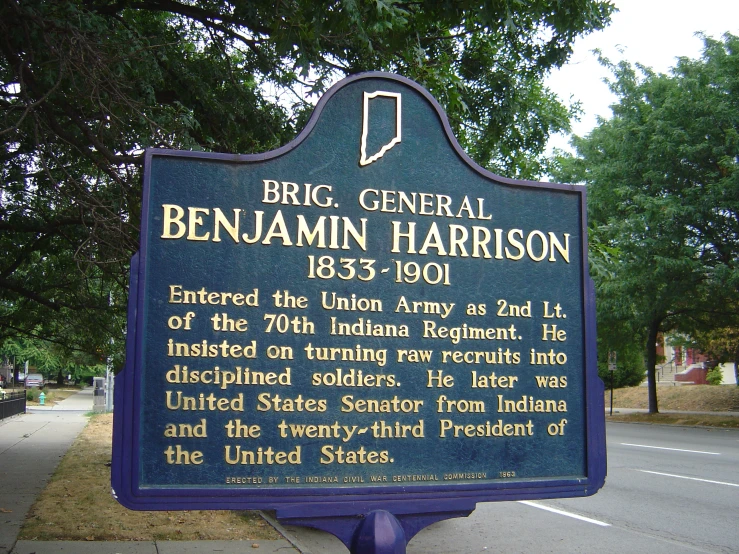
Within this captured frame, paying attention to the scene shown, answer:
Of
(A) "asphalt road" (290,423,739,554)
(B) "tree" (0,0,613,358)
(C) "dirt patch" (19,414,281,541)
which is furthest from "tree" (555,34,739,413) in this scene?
(C) "dirt patch" (19,414,281,541)

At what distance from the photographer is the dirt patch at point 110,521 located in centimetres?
703

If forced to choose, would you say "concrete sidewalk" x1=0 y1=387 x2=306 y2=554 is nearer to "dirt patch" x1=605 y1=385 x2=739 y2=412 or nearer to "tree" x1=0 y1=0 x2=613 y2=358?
"tree" x1=0 y1=0 x2=613 y2=358

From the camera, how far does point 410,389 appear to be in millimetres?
3119

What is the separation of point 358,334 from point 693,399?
1235 inches

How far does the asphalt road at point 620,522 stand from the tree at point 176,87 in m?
4.14

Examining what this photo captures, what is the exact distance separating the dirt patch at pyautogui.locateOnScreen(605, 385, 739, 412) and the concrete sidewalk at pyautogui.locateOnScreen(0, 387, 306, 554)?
23.5 metres

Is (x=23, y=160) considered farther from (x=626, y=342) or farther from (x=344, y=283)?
(x=626, y=342)

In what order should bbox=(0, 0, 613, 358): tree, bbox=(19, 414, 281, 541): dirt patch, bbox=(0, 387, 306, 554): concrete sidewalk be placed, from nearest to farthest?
bbox=(0, 0, 613, 358): tree → bbox=(0, 387, 306, 554): concrete sidewalk → bbox=(19, 414, 281, 541): dirt patch

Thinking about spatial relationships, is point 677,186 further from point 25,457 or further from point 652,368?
point 25,457

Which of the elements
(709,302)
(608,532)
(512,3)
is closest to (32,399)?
(709,302)

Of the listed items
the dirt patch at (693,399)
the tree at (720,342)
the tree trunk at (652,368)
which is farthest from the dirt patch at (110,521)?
the dirt patch at (693,399)

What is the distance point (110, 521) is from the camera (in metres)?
7.60

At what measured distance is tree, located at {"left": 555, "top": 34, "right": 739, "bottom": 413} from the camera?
2039 centimetres

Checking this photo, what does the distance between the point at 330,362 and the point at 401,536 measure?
2.52 ft
